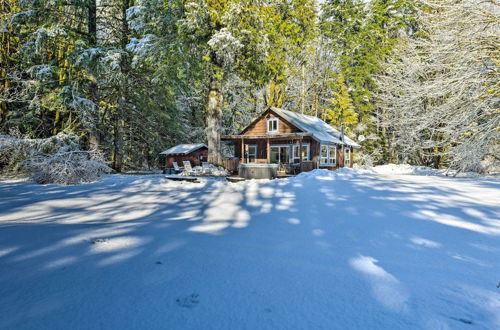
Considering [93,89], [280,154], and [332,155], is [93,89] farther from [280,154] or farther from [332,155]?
[332,155]

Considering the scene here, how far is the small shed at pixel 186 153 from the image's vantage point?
2290cm

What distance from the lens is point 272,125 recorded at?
24.1 m

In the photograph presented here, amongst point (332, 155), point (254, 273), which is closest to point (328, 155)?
point (332, 155)

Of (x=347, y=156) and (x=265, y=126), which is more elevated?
(x=265, y=126)

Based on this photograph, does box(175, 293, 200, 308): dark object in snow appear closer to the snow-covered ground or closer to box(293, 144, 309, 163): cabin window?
the snow-covered ground

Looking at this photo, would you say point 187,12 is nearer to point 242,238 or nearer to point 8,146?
point 8,146

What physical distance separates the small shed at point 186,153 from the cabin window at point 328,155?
1070cm

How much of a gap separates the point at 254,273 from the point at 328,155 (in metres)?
23.9

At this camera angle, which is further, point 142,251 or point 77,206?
point 77,206

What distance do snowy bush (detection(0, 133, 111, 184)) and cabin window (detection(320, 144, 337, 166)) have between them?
1806 cm

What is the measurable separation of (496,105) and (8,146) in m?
20.4

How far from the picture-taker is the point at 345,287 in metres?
2.46

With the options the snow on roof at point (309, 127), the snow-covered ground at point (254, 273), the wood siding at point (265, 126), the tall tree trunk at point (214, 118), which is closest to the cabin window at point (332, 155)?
the snow on roof at point (309, 127)

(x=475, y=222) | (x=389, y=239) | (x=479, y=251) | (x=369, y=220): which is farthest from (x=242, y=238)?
(x=475, y=222)
